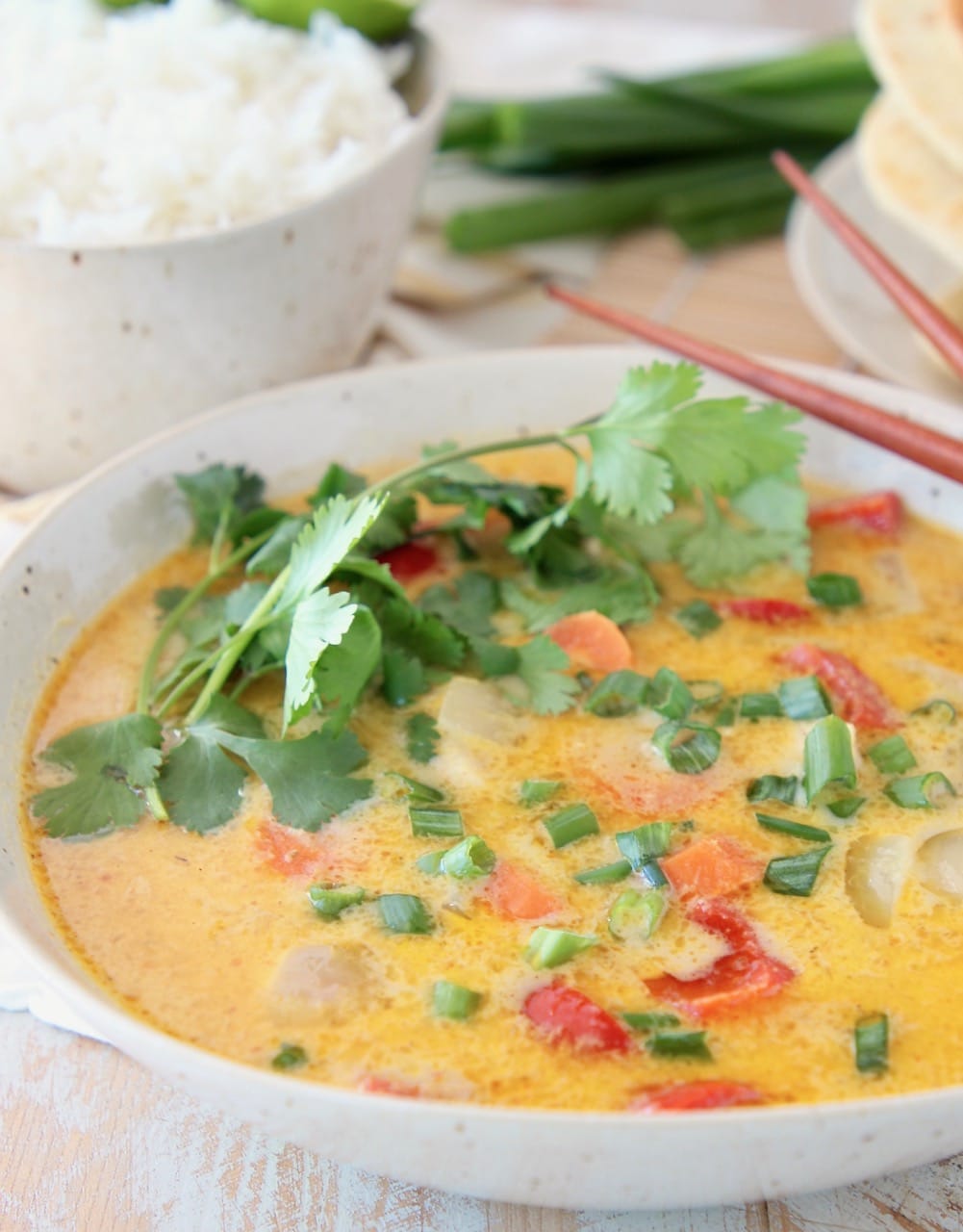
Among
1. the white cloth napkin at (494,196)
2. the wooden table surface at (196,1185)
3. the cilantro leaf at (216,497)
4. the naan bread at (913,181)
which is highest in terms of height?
the naan bread at (913,181)

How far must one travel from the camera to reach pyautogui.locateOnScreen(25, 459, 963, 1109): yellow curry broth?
1.66m

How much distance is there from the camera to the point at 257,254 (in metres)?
2.73

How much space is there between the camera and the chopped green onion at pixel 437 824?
1.96 meters

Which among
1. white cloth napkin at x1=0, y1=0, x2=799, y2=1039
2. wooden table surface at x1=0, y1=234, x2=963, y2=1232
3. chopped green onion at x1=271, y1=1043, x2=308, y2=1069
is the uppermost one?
chopped green onion at x1=271, y1=1043, x2=308, y2=1069

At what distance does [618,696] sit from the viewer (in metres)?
2.20

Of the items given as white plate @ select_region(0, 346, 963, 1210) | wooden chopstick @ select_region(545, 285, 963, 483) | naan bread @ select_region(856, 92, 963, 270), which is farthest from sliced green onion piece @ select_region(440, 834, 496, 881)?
naan bread @ select_region(856, 92, 963, 270)

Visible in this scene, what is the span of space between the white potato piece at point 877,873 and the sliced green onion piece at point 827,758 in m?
0.10

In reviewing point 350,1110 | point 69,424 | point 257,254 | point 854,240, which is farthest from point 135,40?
point 350,1110

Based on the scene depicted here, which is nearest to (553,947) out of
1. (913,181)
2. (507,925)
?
(507,925)

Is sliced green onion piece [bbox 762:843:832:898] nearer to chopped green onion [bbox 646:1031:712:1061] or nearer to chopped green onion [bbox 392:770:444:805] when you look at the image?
chopped green onion [bbox 646:1031:712:1061]

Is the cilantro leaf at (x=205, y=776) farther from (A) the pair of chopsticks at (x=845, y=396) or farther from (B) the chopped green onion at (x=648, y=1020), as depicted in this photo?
(A) the pair of chopsticks at (x=845, y=396)

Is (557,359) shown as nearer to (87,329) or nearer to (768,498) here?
(768,498)

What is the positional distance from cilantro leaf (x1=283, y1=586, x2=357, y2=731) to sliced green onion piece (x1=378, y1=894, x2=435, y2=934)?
0.95ft

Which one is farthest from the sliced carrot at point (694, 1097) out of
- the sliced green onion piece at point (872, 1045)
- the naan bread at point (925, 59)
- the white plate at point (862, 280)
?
the naan bread at point (925, 59)
